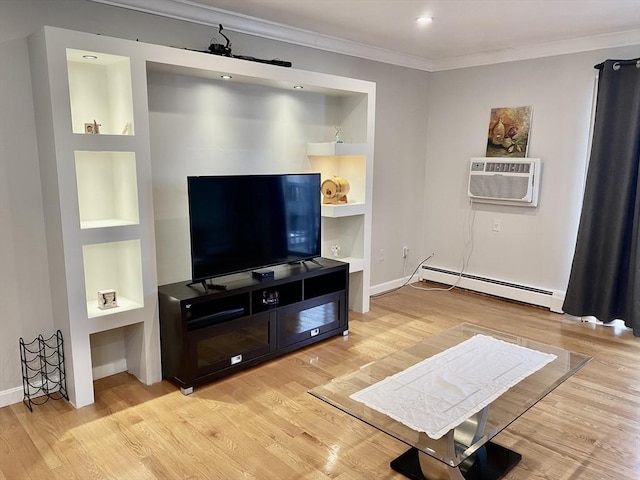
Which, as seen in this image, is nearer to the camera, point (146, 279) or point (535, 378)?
point (535, 378)

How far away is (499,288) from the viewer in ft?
16.0

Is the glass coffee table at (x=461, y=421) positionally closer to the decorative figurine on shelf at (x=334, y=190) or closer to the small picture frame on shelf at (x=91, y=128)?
the decorative figurine on shelf at (x=334, y=190)

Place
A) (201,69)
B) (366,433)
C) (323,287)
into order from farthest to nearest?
(323,287), (201,69), (366,433)

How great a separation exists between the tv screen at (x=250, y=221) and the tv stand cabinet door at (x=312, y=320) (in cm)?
36

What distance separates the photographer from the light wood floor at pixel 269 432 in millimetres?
2207

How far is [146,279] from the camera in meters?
2.88

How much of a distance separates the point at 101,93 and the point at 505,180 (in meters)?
3.59

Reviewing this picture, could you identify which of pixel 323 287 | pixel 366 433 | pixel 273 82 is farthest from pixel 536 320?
pixel 273 82

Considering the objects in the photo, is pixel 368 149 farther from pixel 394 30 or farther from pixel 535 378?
pixel 535 378

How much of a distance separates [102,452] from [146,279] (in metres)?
0.98

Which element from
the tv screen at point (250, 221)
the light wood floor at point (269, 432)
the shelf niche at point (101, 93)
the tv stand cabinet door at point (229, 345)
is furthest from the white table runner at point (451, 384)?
the shelf niche at point (101, 93)

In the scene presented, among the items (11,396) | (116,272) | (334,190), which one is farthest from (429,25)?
(11,396)

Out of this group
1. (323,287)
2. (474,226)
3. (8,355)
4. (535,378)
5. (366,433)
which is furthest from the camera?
(474,226)

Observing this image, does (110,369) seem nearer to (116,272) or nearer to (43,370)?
(43,370)
